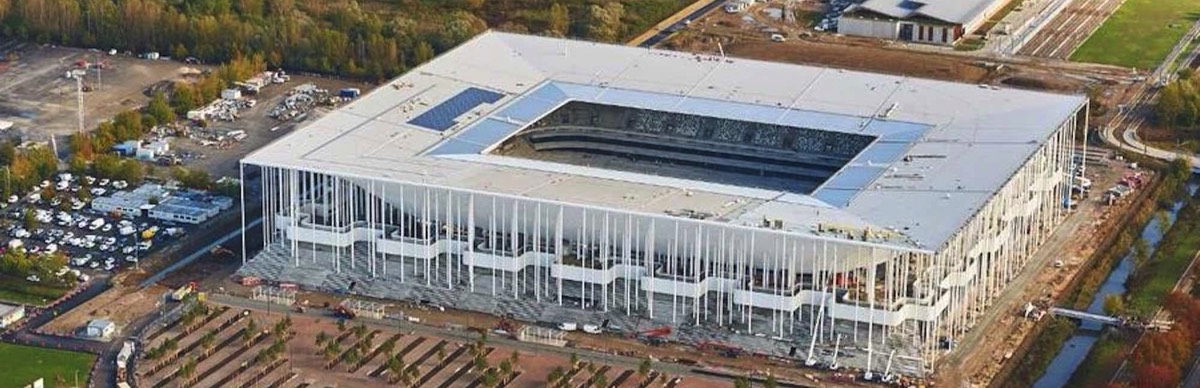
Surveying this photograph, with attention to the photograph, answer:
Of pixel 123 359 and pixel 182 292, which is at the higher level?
pixel 182 292

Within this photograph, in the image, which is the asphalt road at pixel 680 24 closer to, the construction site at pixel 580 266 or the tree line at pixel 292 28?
the tree line at pixel 292 28

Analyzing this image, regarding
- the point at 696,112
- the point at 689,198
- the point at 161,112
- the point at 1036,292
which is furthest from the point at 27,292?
the point at 1036,292

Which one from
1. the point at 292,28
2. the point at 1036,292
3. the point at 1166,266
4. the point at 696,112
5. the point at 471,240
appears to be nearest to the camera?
the point at 471,240

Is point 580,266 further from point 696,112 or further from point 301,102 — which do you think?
point 301,102

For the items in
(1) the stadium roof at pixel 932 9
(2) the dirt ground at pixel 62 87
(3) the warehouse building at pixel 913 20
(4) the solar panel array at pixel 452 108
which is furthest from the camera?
(1) the stadium roof at pixel 932 9

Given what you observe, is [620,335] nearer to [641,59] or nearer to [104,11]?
[641,59]

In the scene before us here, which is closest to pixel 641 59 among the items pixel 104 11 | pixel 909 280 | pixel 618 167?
pixel 618 167

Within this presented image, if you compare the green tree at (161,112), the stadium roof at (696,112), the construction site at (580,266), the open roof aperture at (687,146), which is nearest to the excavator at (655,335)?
the construction site at (580,266)
